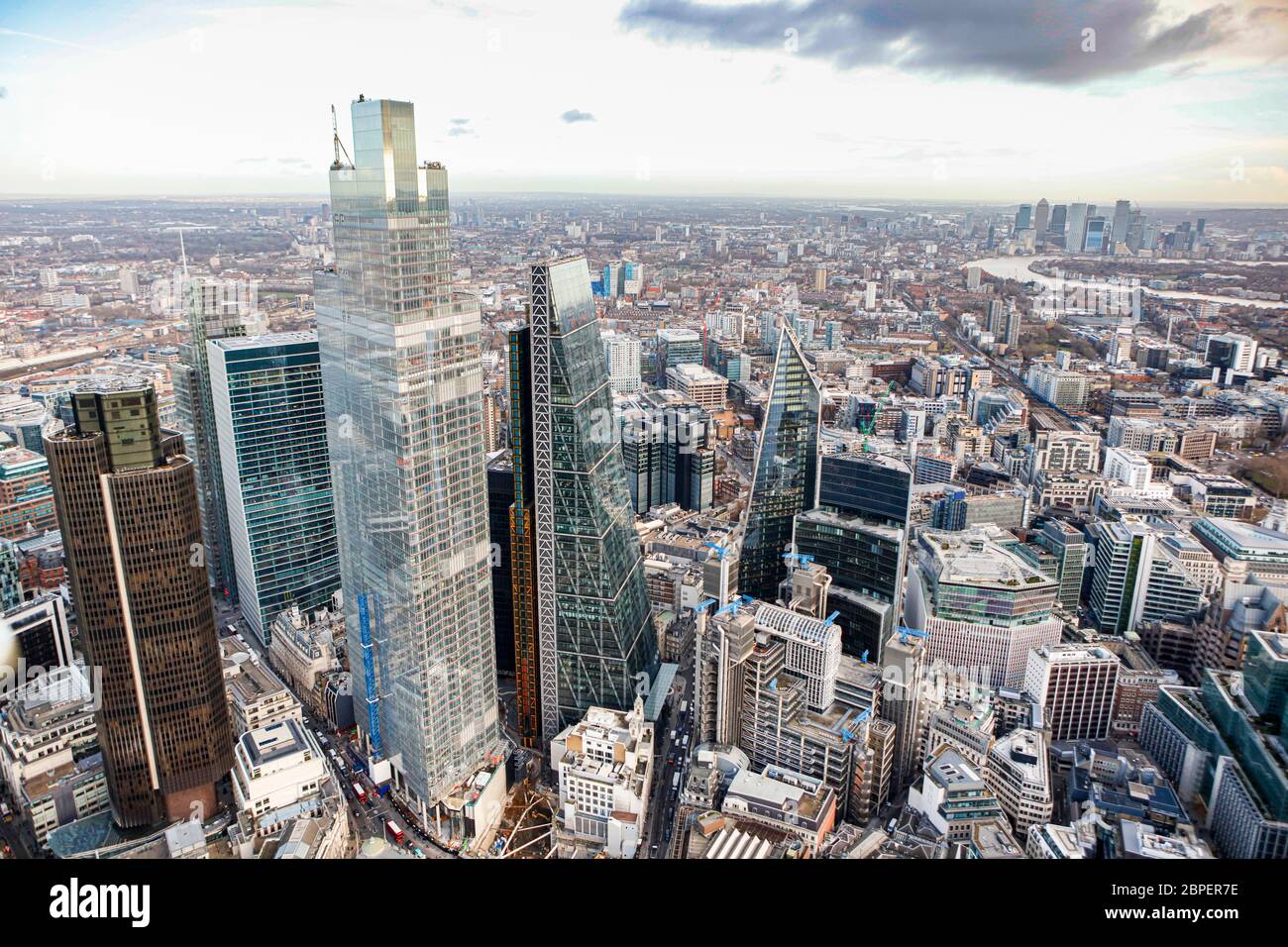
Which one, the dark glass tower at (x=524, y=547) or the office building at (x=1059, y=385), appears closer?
the dark glass tower at (x=524, y=547)

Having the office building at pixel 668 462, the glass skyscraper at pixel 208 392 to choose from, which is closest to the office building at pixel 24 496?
the glass skyscraper at pixel 208 392

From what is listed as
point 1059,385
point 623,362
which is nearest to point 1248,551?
point 1059,385

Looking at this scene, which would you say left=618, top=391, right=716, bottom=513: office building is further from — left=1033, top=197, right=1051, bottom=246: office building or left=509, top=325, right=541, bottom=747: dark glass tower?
left=1033, top=197, right=1051, bottom=246: office building

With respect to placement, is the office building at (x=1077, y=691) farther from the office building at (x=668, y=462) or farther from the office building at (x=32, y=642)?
the office building at (x=32, y=642)

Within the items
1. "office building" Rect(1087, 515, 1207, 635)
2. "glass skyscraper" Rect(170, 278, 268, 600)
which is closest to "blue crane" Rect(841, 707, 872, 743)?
"office building" Rect(1087, 515, 1207, 635)

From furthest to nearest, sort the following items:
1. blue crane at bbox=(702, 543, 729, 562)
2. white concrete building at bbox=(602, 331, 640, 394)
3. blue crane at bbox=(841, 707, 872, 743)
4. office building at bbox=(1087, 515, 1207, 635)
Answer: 1. white concrete building at bbox=(602, 331, 640, 394)
2. blue crane at bbox=(702, 543, 729, 562)
3. office building at bbox=(1087, 515, 1207, 635)
4. blue crane at bbox=(841, 707, 872, 743)

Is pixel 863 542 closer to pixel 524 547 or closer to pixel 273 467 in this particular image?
pixel 524 547
